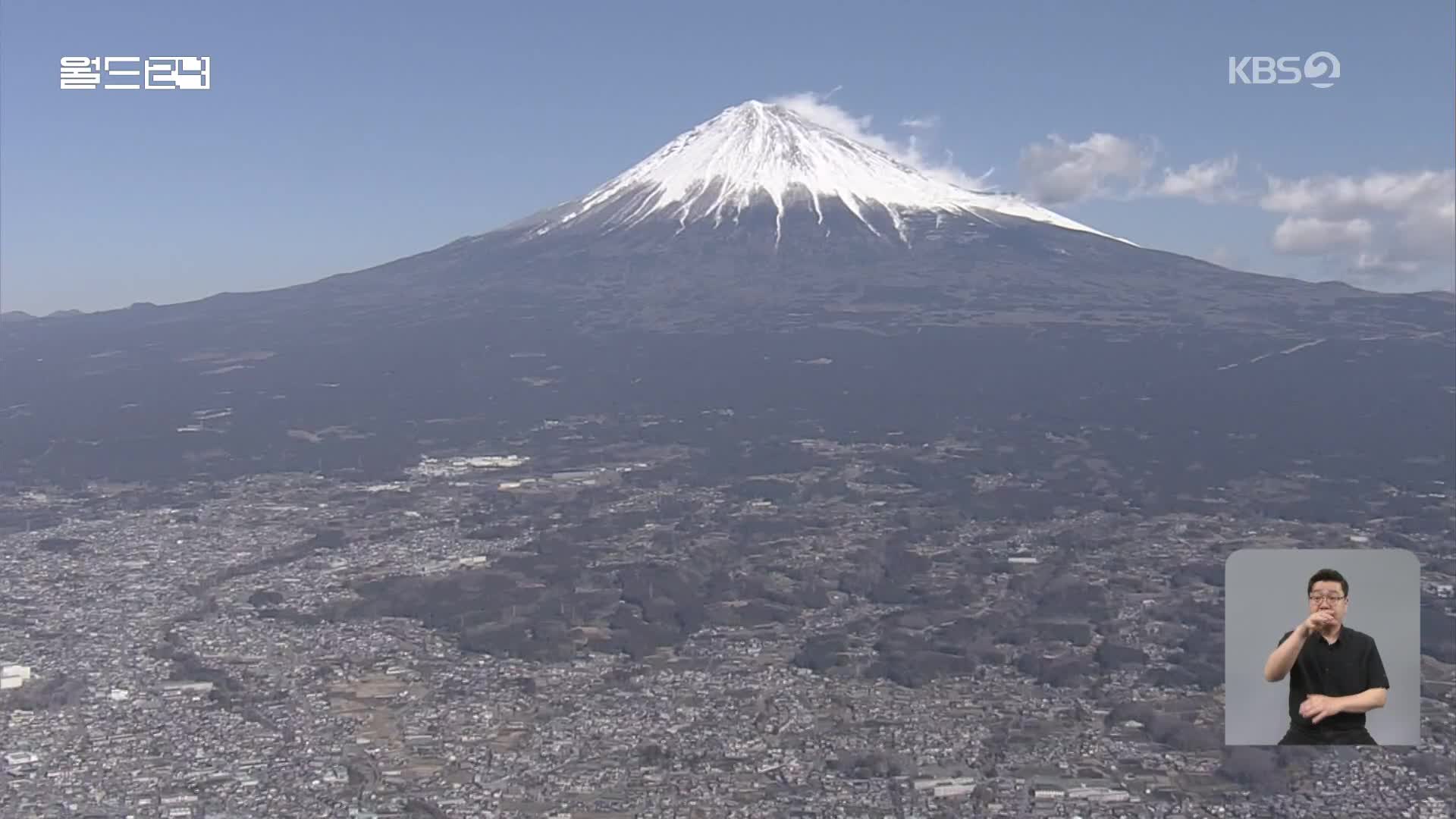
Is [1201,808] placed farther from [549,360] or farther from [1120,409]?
[549,360]

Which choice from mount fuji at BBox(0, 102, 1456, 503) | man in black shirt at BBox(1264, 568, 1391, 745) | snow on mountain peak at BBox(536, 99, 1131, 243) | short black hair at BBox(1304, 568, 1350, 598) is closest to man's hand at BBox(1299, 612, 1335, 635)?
man in black shirt at BBox(1264, 568, 1391, 745)

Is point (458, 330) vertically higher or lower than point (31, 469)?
higher

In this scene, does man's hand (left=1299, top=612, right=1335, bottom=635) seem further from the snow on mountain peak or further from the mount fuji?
the snow on mountain peak

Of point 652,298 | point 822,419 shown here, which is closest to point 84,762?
point 822,419

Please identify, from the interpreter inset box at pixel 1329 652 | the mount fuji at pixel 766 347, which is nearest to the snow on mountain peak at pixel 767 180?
the mount fuji at pixel 766 347

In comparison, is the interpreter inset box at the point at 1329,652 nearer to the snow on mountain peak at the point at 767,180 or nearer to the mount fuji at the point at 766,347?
the mount fuji at the point at 766,347

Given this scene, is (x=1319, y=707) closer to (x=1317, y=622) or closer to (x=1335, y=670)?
(x=1335, y=670)
